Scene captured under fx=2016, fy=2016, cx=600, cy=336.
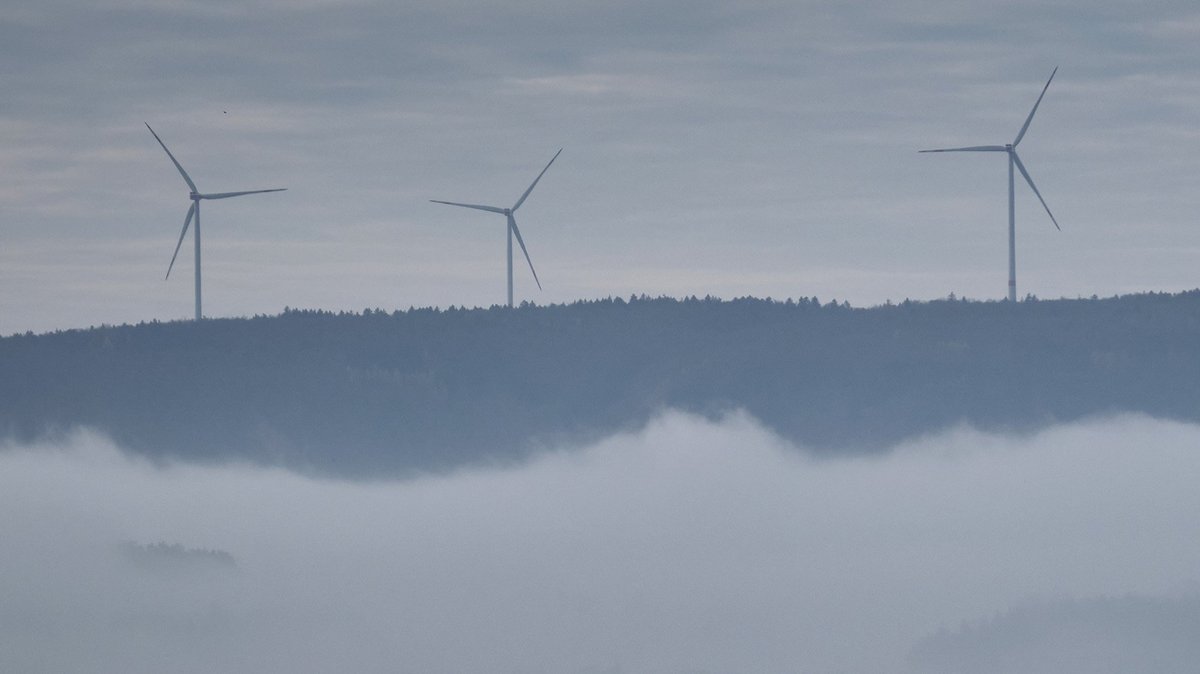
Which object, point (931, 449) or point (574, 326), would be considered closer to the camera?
point (931, 449)

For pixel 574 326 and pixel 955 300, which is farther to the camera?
pixel 574 326

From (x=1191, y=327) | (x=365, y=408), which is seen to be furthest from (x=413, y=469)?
(x=1191, y=327)

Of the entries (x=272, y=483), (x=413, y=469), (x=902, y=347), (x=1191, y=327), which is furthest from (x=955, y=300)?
(x=272, y=483)

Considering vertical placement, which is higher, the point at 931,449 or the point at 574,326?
the point at 574,326

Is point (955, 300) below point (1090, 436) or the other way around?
the other way around

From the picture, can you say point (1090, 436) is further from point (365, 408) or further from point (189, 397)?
point (189, 397)

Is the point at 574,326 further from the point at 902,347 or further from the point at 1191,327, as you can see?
the point at 1191,327
